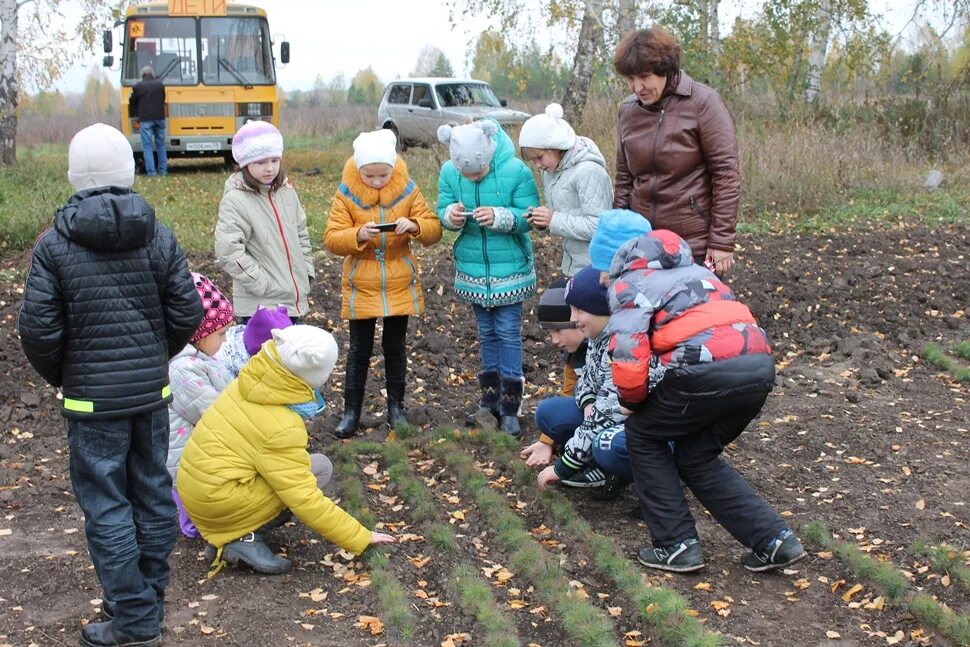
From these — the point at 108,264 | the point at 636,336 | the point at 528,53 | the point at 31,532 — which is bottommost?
the point at 31,532

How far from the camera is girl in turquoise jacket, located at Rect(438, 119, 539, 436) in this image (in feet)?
16.7

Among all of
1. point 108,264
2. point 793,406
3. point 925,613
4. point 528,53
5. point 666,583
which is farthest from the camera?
point 528,53

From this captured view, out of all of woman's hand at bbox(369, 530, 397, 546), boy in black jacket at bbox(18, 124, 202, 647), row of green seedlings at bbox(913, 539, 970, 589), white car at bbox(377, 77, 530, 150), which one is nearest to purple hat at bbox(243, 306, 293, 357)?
boy in black jacket at bbox(18, 124, 202, 647)

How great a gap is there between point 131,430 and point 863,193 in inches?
438

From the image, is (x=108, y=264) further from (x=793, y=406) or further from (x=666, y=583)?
(x=793, y=406)

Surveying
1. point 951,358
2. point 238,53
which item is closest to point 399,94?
point 238,53

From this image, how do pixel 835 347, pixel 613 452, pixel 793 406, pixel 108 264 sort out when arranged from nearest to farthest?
pixel 108 264, pixel 613 452, pixel 793 406, pixel 835 347

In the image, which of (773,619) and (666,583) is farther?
(666,583)

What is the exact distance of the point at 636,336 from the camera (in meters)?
3.56

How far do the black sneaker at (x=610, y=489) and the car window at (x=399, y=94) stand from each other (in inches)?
687

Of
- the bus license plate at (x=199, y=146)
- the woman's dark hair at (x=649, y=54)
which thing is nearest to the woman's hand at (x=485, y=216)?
the woman's dark hair at (x=649, y=54)

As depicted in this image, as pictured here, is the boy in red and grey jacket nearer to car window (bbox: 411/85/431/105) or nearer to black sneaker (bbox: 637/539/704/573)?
black sneaker (bbox: 637/539/704/573)

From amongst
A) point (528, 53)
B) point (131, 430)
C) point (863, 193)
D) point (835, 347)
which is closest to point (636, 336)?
point (131, 430)

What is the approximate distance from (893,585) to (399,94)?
19.1m
